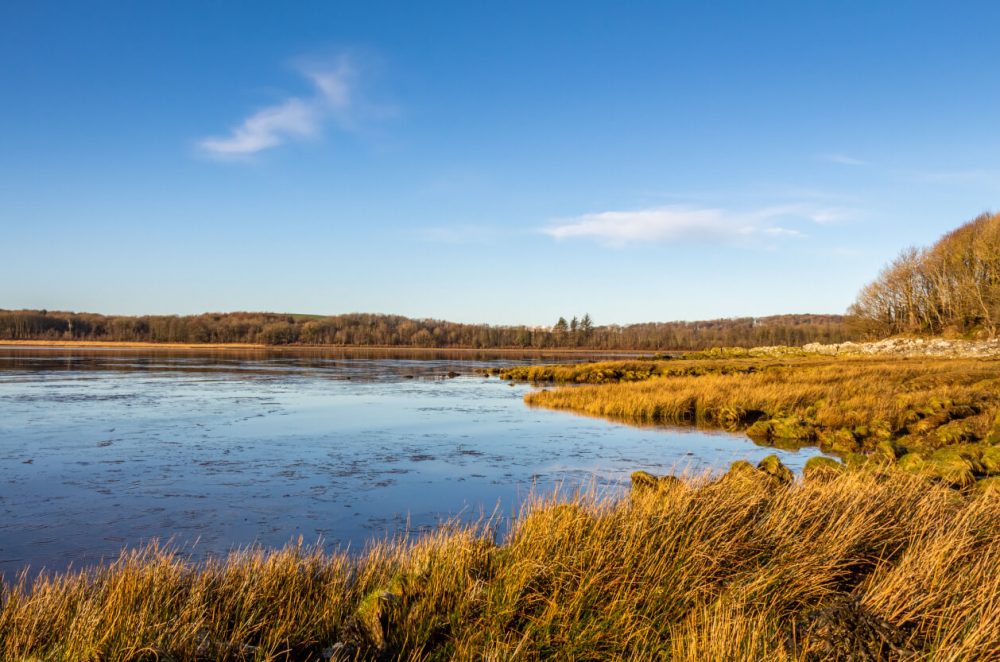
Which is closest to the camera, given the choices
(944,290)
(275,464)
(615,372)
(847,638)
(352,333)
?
(847,638)

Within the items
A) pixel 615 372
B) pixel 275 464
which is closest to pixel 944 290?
pixel 615 372

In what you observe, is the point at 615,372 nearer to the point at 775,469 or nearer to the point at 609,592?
the point at 775,469

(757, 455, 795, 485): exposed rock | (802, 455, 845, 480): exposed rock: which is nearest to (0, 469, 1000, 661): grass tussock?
(802, 455, 845, 480): exposed rock

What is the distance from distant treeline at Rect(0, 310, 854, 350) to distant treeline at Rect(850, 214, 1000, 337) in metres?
65.8

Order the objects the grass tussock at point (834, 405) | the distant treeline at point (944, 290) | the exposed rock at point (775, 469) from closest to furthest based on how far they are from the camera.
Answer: the exposed rock at point (775, 469)
the grass tussock at point (834, 405)
the distant treeline at point (944, 290)

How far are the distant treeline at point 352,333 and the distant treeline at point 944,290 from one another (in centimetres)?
6581

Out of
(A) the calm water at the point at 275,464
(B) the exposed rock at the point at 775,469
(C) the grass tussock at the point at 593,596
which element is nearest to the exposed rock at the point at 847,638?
(C) the grass tussock at the point at 593,596

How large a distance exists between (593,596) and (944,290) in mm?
63341

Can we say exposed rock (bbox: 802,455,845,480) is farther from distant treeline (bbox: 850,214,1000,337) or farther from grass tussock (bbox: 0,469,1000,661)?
distant treeline (bbox: 850,214,1000,337)

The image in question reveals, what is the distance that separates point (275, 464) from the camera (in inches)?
469

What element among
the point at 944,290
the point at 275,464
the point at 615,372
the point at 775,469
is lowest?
the point at 275,464

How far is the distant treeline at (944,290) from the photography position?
159ft

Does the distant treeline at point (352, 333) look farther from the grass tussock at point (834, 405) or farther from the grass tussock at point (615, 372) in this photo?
the grass tussock at point (834, 405)

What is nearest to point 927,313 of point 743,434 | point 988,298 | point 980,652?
point 988,298
